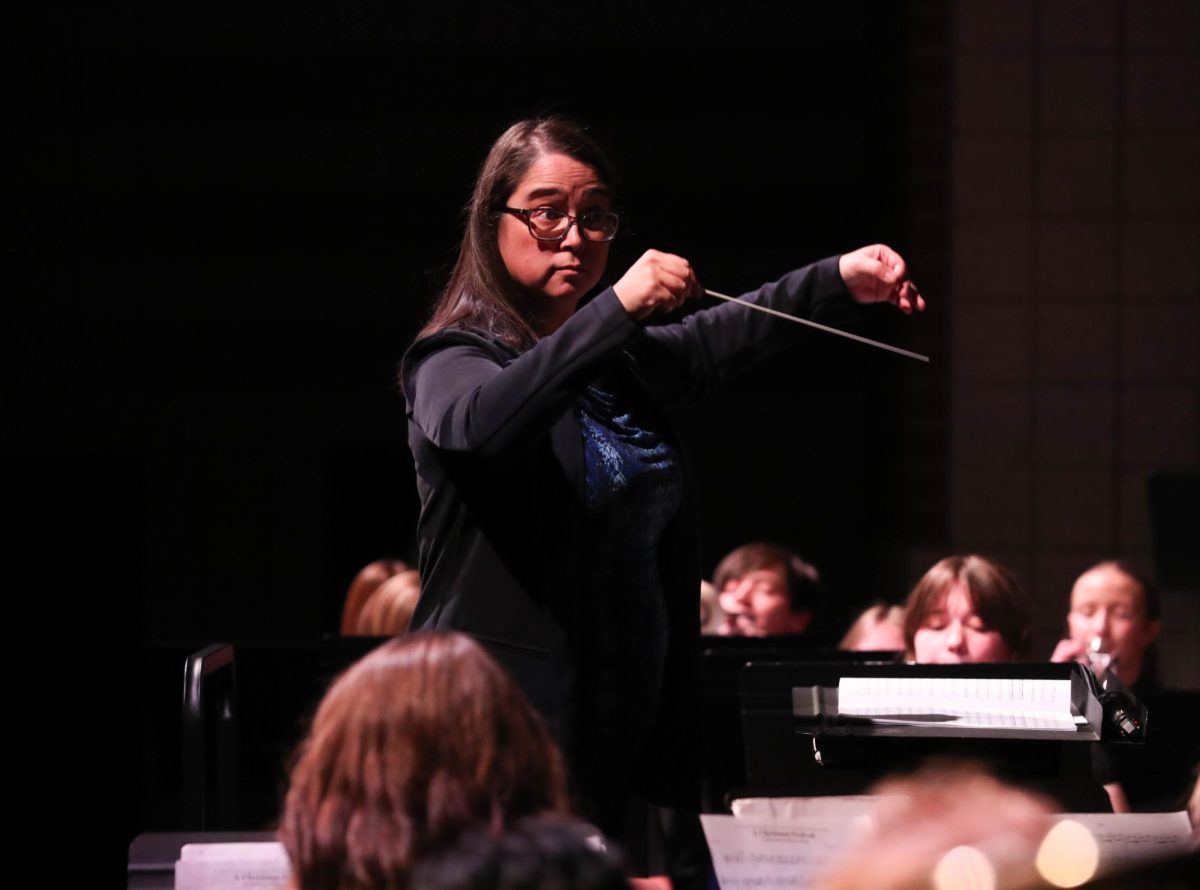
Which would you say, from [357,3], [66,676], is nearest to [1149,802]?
[66,676]

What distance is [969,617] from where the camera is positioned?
10.5 feet

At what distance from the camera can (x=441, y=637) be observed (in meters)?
1.26

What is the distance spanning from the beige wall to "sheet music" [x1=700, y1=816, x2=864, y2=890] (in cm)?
349

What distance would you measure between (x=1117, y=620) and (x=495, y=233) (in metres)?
2.58

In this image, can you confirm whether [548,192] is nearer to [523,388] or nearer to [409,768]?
[523,388]

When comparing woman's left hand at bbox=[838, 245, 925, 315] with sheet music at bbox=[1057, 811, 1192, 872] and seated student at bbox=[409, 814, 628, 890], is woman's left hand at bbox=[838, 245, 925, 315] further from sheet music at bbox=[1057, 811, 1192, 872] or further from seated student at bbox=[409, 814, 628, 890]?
seated student at bbox=[409, 814, 628, 890]

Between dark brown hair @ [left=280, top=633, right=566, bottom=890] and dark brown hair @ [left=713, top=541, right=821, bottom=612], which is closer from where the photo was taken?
dark brown hair @ [left=280, top=633, right=566, bottom=890]

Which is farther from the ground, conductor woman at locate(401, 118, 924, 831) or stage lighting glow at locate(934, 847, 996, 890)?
conductor woman at locate(401, 118, 924, 831)

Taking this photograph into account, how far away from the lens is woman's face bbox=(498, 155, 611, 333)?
183 cm

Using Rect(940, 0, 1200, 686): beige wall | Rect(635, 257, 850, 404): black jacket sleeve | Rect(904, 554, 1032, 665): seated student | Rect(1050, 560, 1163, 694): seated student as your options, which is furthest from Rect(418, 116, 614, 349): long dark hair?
Rect(940, 0, 1200, 686): beige wall

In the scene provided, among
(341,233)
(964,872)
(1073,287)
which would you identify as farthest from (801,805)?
(341,233)

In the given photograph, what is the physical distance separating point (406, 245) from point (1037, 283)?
2.04 metres

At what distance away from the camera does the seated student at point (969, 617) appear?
3199 millimetres

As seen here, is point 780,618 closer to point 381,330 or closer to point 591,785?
point 381,330
